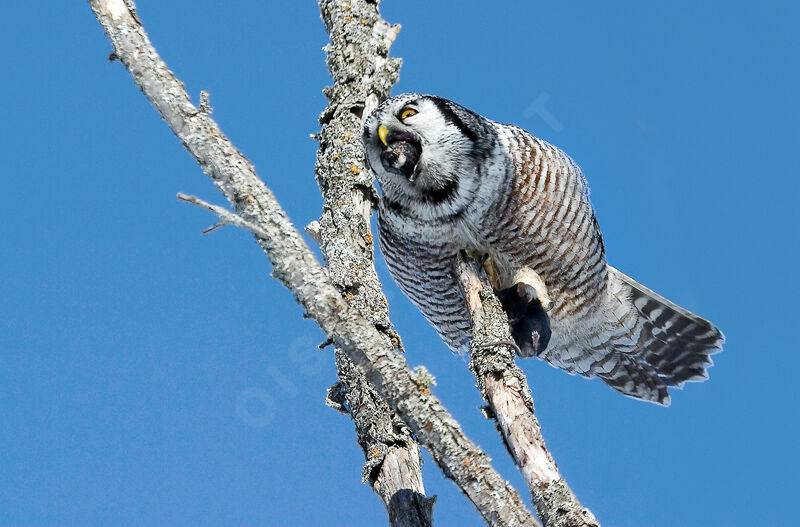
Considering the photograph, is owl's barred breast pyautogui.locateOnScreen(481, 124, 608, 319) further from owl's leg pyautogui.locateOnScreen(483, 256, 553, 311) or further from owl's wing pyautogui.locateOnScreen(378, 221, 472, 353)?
owl's wing pyautogui.locateOnScreen(378, 221, 472, 353)

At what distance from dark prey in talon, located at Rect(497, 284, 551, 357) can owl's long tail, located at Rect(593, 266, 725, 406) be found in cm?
103

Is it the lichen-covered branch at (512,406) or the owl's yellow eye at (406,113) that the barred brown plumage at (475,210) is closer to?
the owl's yellow eye at (406,113)

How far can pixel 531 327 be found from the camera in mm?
4715

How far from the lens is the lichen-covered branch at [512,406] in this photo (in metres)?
3.09

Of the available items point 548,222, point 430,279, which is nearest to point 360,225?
point 430,279

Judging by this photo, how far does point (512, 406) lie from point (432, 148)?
57.6 inches

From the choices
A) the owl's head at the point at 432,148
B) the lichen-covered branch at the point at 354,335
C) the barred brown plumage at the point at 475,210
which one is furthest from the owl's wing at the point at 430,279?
the lichen-covered branch at the point at 354,335

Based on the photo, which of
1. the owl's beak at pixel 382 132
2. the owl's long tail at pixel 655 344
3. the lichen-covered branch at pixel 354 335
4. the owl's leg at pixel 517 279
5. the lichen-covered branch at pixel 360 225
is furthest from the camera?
the owl's long tail at pixel 655 344

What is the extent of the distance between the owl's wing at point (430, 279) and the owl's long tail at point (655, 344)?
110 centimetres

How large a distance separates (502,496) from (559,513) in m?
0.25

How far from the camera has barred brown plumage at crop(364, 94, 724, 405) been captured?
4.34 m

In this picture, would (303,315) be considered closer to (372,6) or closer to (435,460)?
(435,460)

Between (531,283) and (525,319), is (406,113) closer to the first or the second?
(531,283)

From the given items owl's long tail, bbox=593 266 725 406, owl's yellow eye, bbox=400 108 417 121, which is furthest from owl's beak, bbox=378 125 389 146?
owl's long tail, bbox=593 266 725 406
